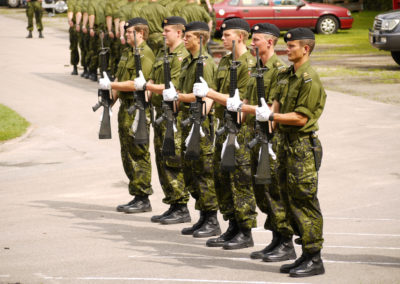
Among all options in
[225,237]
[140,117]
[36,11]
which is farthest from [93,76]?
[225,237]

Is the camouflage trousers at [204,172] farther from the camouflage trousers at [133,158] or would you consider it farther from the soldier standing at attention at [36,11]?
the soldier standing at attention at [36,11]

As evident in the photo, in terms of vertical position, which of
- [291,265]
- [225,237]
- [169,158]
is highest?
[169,158]

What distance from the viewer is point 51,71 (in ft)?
79.5

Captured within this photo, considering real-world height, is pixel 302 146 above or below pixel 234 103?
below

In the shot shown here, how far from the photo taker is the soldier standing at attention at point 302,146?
7133mm

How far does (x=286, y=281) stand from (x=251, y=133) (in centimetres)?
162

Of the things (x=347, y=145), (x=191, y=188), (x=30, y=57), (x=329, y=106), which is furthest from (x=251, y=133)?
(x=30, y=57)

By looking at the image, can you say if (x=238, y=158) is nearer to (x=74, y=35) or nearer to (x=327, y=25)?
(x=74, y=35)

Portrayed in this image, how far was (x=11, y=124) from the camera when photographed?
651 inches

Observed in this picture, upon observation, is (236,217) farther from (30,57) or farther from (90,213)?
(30,57)

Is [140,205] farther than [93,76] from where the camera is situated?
No

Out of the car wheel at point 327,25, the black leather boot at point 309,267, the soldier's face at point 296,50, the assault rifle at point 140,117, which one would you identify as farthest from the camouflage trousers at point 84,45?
the black leather boot at point 309,267

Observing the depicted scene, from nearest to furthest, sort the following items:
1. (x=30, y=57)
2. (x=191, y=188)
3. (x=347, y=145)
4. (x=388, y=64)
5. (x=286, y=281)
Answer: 1. (x=286, y=281)
2. (x=191, y=188)
3. (x=347, y=145)
4. (x=388, y=64)
5. (x=30, y=57)

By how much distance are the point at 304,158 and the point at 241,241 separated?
161 centimetres
